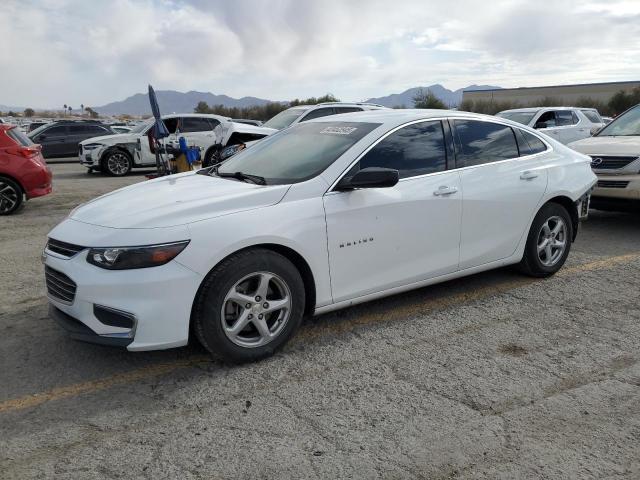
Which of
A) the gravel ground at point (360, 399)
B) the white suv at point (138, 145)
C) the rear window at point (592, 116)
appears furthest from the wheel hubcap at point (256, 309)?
the rear window at point (592, 116)

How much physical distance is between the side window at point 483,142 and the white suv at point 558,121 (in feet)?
30.1

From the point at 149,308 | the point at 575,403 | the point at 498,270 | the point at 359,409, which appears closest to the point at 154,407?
the point at 149,308

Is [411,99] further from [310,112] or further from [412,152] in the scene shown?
[412,152]

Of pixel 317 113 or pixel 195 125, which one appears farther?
pixel 195 125

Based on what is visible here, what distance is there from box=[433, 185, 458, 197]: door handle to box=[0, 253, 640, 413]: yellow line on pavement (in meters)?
0.98

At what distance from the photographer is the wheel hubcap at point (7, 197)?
905 centimetres

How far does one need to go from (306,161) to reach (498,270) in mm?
2642

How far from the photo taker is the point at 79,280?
3240 mm

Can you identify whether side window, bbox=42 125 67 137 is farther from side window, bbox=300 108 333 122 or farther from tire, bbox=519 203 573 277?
tire, bbox=519 203 573 277

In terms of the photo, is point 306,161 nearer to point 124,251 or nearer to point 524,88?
point 124,251

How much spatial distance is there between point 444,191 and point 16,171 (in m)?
7.66

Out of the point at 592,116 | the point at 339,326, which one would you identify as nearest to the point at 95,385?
the point at 339,326

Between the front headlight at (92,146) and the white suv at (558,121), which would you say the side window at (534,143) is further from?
the front headlight at (92,146)

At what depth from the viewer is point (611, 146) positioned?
765cm
